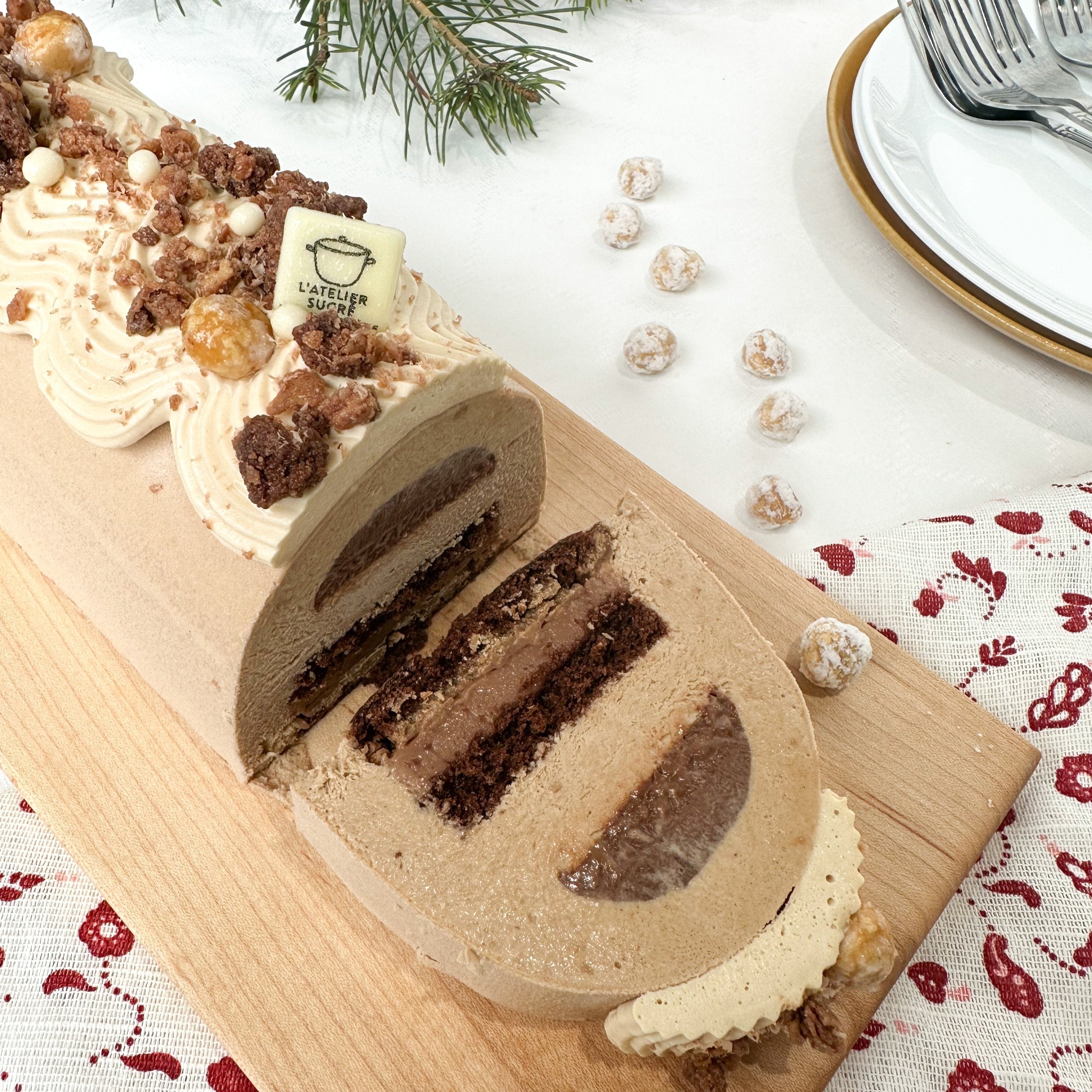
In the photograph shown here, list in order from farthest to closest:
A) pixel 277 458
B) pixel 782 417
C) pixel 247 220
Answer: pixel 782 417, pixel 247 220, pixel 277 458

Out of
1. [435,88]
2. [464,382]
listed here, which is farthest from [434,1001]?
[435,88]

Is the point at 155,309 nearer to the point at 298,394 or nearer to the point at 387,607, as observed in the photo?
the point at 298,394

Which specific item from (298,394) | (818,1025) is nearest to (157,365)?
→ (298,394)

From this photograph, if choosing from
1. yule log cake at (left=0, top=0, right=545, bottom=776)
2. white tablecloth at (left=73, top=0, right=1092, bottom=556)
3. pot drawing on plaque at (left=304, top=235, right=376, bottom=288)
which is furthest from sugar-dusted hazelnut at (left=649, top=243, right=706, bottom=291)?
pot drawing on plaque at (left=304, top=235, right=376, bottom=288)

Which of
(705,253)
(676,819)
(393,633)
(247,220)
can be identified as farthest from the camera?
(705,253)

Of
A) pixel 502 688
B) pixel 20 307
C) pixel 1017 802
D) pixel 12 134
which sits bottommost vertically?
pixel 1017 802

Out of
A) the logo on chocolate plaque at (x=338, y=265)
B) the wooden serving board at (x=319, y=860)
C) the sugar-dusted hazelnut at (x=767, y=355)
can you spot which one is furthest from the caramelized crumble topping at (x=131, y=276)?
the sugar-dusted hazelnut at (x=767, y=355)

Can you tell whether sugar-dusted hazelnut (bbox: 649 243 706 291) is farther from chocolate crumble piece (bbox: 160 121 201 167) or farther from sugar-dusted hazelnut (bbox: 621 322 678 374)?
chocolate crumble piece (bbox: 160 121 201 167)
